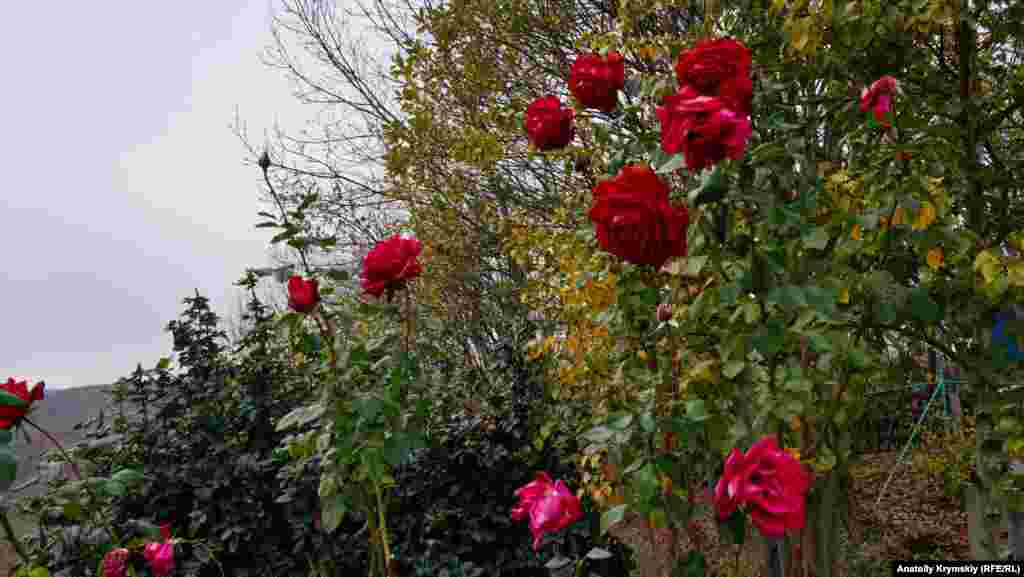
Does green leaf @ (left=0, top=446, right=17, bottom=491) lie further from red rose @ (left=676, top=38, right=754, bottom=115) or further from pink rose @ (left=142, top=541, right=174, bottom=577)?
red rose @ (left=676, top=38, right=754, bottom=115)

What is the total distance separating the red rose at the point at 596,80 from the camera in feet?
4.57

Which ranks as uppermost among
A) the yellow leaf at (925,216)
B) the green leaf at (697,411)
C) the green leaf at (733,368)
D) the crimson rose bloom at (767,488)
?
the yellow leaf at (925,216)

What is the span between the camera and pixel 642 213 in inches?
37.0

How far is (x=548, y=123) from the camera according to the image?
1.49 metres

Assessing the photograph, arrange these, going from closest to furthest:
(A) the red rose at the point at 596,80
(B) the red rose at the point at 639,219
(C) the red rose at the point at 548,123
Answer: (B) the red rose at the point at 639,219
(A) the red rose at the point at 596,80
(C) the red rose at the point at 548,123

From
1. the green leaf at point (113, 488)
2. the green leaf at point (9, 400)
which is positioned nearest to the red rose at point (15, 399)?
the green leaf at point (9, 400)

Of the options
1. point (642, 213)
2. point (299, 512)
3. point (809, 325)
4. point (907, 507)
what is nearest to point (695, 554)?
point (809, 325)

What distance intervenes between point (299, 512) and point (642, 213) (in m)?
2.03

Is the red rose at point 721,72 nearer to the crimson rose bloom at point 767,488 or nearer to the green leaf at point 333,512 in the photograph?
the crimson rose bloom at point 767,488

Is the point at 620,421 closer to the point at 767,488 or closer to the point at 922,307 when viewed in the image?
the point at 767,488

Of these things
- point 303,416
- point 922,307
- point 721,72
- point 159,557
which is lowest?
point 159,557

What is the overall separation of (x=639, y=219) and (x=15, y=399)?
118cm

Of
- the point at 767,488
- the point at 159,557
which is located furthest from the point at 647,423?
the point at 159,557

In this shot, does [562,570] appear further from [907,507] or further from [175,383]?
[907,507]
